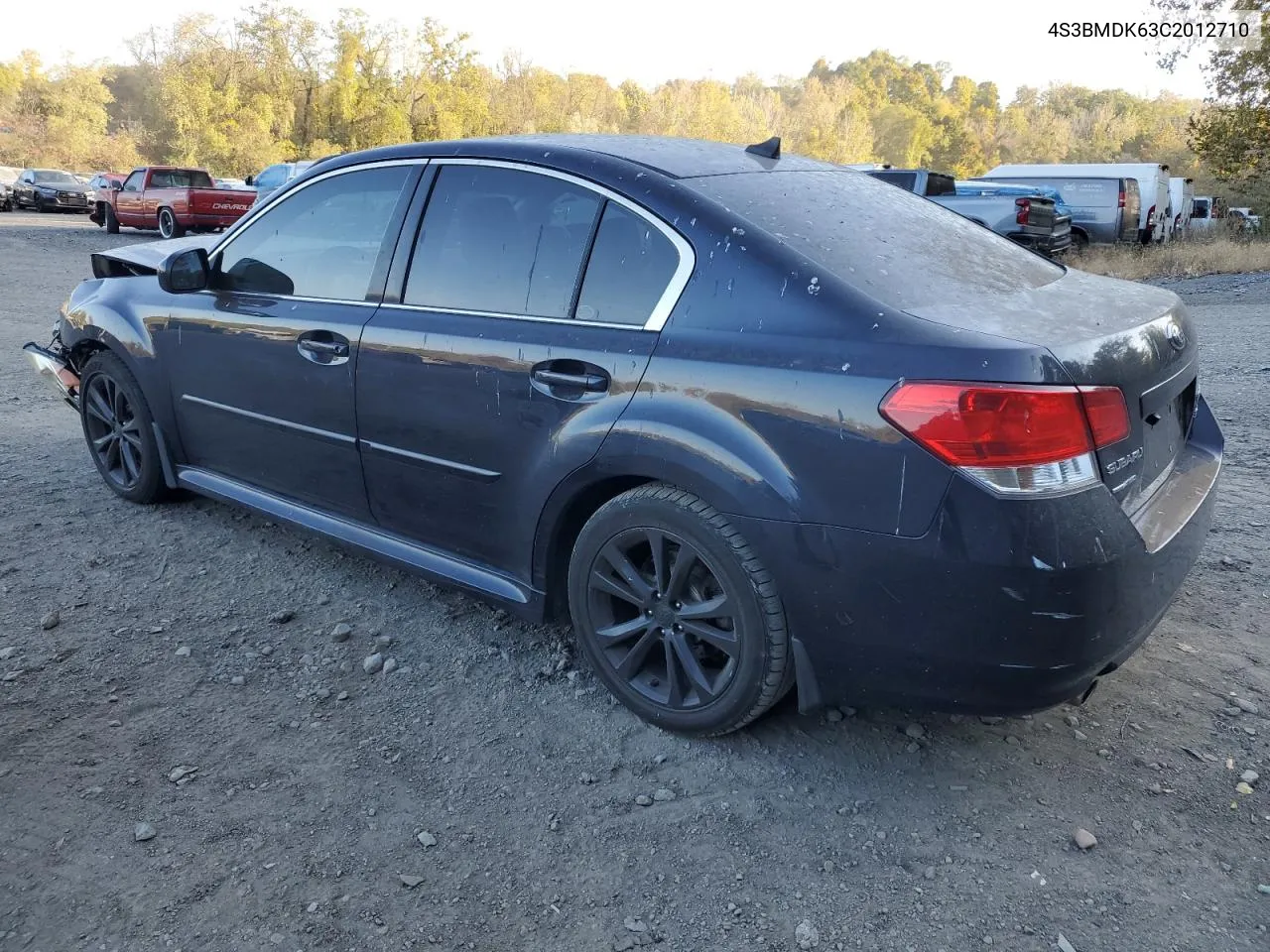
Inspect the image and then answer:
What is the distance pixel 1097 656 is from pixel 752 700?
2.78ft

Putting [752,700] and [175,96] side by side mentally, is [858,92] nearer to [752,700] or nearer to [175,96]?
[175,96]

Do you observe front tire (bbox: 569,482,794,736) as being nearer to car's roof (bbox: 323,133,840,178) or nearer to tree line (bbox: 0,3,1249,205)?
car's roof (bbox: 323,133,840,178)

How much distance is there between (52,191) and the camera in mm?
33969

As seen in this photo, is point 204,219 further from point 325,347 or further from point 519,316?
point 519,316

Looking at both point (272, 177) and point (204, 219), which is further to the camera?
point (272, 177)

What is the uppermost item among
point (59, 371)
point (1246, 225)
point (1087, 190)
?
point (59, 371)

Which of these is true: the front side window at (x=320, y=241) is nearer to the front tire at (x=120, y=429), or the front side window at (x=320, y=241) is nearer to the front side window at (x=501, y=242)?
the front side window at (x=501, y=242)

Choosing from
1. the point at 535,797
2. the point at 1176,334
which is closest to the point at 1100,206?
the point at 1176,334

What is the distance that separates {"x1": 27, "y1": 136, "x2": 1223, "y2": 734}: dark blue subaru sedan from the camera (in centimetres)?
229

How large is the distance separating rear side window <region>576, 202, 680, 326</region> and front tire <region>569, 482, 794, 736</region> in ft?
1.66

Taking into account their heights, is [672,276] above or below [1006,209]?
above

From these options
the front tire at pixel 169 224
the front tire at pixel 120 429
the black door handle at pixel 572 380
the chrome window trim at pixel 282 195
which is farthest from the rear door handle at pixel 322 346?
the front tire at pixel 169 224

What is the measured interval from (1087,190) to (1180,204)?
8743mm

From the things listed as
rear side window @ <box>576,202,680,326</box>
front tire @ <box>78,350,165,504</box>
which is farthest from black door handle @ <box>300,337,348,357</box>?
front tire @ <box>78,350,165,504</box>
